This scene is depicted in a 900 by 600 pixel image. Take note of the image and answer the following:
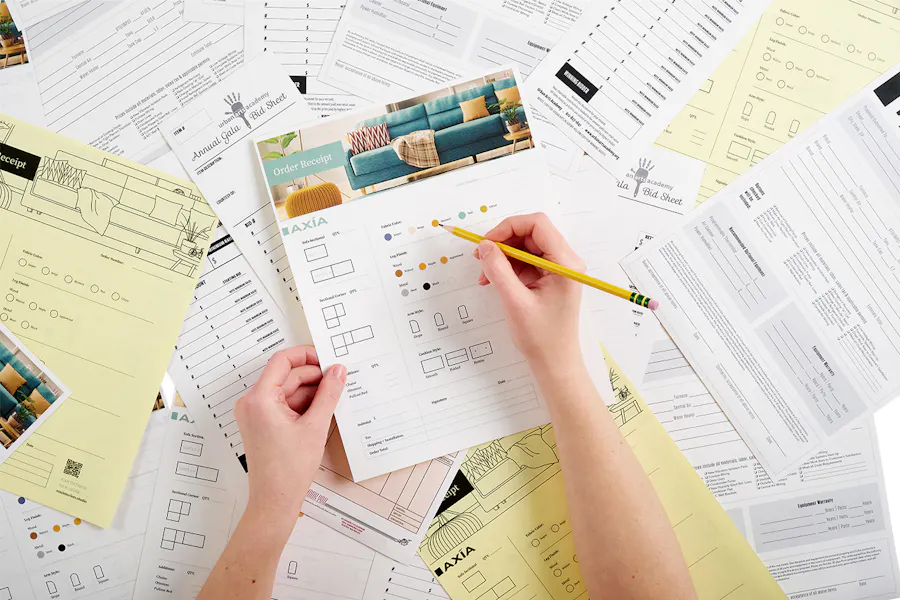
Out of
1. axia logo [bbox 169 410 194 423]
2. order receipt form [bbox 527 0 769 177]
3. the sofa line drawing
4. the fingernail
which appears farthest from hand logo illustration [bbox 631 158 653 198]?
axia logo [bbox 169 410 194 423]

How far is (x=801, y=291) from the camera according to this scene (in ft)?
3.61

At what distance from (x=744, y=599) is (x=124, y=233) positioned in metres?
1.18

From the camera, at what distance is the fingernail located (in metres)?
1.04

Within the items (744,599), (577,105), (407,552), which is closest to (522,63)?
(577,105)

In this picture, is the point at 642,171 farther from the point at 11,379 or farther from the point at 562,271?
the point at 11,379

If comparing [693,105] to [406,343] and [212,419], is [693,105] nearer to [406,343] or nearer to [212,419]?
[406,343]

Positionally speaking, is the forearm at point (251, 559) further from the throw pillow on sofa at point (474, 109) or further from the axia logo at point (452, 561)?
the throw pillow on sofa at point (474, 109)

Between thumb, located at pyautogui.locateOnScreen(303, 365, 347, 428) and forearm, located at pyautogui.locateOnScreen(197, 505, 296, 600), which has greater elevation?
thumb, located at pyautogui.locateOnScreen(303, 365, 347, 428)

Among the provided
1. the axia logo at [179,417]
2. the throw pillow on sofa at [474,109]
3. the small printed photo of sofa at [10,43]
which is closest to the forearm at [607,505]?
the throw pillow on sofa at [474,109]

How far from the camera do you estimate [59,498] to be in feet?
3.58

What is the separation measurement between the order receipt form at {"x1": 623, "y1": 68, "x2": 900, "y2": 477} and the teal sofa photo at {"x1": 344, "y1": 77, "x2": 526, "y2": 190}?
33 cm

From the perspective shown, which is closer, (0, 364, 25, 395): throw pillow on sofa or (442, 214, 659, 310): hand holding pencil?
(442, 214, 659, 310): hand holding pencil

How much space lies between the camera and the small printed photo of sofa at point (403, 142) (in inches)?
42.1

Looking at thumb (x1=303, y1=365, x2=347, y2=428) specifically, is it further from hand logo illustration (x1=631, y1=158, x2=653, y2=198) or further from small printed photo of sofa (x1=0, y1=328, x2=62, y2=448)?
hand logo illustration (x1=631, y1=158, x2=653, y2=198)
